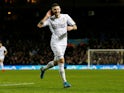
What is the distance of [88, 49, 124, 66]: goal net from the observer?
3588 centimetres

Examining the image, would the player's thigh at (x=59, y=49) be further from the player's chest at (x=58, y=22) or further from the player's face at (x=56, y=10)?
the player's face at (x=56, y=10)

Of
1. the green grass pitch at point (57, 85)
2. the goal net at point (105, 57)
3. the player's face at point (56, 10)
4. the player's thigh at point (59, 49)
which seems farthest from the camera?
the goal net at point (105, 57)

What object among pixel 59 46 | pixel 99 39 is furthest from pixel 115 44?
pixel 59 46

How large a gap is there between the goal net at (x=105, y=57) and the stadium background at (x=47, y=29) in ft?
9.29

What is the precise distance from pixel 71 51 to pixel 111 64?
633cm

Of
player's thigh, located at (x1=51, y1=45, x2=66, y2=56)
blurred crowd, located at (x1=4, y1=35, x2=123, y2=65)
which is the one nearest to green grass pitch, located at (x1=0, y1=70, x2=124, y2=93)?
player's thigh, located at (x1=51, y1=45, x2=66, y2=56)

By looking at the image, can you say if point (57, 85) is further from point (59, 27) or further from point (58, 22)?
point (58, 22)

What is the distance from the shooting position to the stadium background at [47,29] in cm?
4166

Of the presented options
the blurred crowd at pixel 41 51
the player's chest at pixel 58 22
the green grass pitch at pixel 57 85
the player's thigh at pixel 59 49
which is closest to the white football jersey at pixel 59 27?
the player's chest at pixel 58 22

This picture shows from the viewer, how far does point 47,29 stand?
4622 centimetres

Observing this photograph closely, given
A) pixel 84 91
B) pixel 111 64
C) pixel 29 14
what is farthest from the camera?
pixel 29 14

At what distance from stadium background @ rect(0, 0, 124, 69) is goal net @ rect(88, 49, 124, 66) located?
111 inches

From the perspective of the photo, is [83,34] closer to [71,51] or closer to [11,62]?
[71,51]

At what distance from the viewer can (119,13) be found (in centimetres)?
4766
